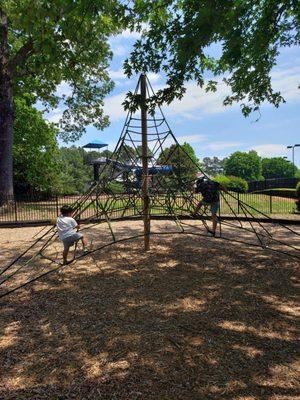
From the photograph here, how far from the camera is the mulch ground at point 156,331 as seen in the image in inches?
124

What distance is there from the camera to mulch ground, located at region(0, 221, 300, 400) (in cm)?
315

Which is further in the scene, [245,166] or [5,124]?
[245,166]

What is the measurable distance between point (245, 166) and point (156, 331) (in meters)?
83.7

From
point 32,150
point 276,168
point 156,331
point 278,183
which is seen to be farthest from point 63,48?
point 276,168

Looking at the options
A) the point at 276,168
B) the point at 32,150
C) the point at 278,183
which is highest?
the point at 276,168

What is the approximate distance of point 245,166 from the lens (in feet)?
277

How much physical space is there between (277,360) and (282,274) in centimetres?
313

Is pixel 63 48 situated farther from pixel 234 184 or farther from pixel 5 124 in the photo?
pixel 234 184

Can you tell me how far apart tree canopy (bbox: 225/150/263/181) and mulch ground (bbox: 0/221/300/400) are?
262ft

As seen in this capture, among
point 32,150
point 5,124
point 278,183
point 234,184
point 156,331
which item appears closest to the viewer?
point 156,331

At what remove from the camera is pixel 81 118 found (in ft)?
82.2

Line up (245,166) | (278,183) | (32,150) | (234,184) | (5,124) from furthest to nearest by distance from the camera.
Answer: (245,166), (278,183), (234,184), (32,150), (5,124)

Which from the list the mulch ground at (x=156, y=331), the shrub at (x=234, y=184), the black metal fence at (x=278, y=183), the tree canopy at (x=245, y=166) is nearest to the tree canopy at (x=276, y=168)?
the tree canopy at (x=245, y=166)

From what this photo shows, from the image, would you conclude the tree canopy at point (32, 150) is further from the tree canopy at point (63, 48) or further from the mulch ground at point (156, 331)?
the mulch ground at point (156, 331)
